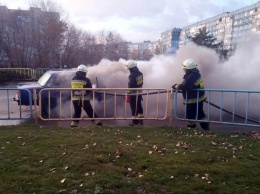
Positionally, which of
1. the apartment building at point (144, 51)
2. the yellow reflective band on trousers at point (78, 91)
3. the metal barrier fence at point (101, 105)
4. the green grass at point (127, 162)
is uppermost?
the apartment building at point (144, 51)

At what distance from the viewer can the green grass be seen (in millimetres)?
3568

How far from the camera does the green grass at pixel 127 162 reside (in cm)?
357

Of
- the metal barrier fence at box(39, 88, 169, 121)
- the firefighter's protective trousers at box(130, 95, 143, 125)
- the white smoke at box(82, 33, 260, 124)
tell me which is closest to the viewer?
the firefighter's protective trousers at box(130, 95, 143, 125)

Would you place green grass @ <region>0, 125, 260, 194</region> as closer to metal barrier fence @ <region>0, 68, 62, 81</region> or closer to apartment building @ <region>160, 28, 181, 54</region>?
metal barrier fence @ <region>0, 68, 62, 81</region>

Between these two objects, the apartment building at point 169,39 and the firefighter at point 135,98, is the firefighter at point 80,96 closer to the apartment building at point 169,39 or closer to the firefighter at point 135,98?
the firefighter at point 135,98

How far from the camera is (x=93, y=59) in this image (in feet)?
111

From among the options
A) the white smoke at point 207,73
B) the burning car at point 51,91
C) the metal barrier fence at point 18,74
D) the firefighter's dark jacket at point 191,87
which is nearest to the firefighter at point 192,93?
the firefighter's dark jacket at point 191,87

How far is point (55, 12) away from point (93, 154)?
1164 inches

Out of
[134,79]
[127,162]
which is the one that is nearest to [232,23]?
[134,79]

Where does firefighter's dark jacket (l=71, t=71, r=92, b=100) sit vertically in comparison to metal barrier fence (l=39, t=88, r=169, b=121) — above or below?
above

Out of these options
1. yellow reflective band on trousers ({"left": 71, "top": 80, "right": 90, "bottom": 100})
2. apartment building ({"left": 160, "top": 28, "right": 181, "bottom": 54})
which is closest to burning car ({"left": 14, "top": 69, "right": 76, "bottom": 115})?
yellow reflective band on trousers ({"left": 71, "top": 80, "right": 90, "bottom": 100})

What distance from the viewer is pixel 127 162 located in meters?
4.34

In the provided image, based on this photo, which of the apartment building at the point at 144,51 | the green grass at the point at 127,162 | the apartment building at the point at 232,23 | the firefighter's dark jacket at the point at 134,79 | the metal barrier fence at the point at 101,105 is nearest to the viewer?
the green grass at the point at 127,162

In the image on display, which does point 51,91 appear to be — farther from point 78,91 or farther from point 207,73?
point 207,73
